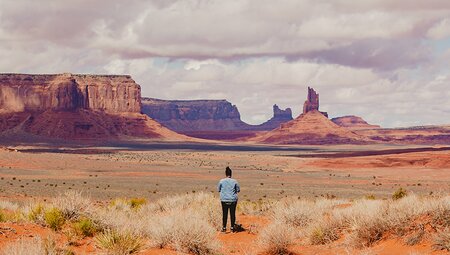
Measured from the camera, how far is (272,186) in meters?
53.3

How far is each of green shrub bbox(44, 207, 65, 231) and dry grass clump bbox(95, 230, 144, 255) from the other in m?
1.94

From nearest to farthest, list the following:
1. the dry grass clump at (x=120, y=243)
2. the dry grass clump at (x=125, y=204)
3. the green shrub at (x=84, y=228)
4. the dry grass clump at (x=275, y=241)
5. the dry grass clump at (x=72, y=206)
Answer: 1. the dry grass clump at (x=120, y=243)
2. the dry grass clump at (x=275, y=241)
3. the green shrub at (x=84, y=228)
4. the dry grass clump at (x=72, y=206)
5. the dry grass clump at (x=125, y=204)

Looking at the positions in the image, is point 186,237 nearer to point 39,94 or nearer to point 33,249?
point 33,249

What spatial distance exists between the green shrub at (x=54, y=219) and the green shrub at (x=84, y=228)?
33 cm

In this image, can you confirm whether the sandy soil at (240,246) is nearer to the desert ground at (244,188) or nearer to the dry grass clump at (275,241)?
the desert ground at (244,188)

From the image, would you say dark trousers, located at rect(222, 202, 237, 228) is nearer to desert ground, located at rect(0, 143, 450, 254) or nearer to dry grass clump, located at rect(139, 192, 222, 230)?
desert ground, located at rect(0, 143, 450, 254)

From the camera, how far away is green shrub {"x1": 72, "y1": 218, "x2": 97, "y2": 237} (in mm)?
13461

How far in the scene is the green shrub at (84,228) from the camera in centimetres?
1346

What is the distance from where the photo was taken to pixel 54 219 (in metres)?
13.6

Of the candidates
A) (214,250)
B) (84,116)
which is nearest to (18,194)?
(214,250)

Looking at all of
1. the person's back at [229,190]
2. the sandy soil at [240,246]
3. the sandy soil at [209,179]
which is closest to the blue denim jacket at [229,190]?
the person's back at [229,190]

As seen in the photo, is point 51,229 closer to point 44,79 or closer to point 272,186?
point 272,186

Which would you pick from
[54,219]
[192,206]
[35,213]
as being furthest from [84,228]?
[192,206]

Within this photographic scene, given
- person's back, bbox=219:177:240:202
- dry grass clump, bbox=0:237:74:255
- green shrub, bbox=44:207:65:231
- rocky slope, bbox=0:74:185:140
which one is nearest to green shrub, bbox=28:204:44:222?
green shrub, bbox=44:207:65:231
